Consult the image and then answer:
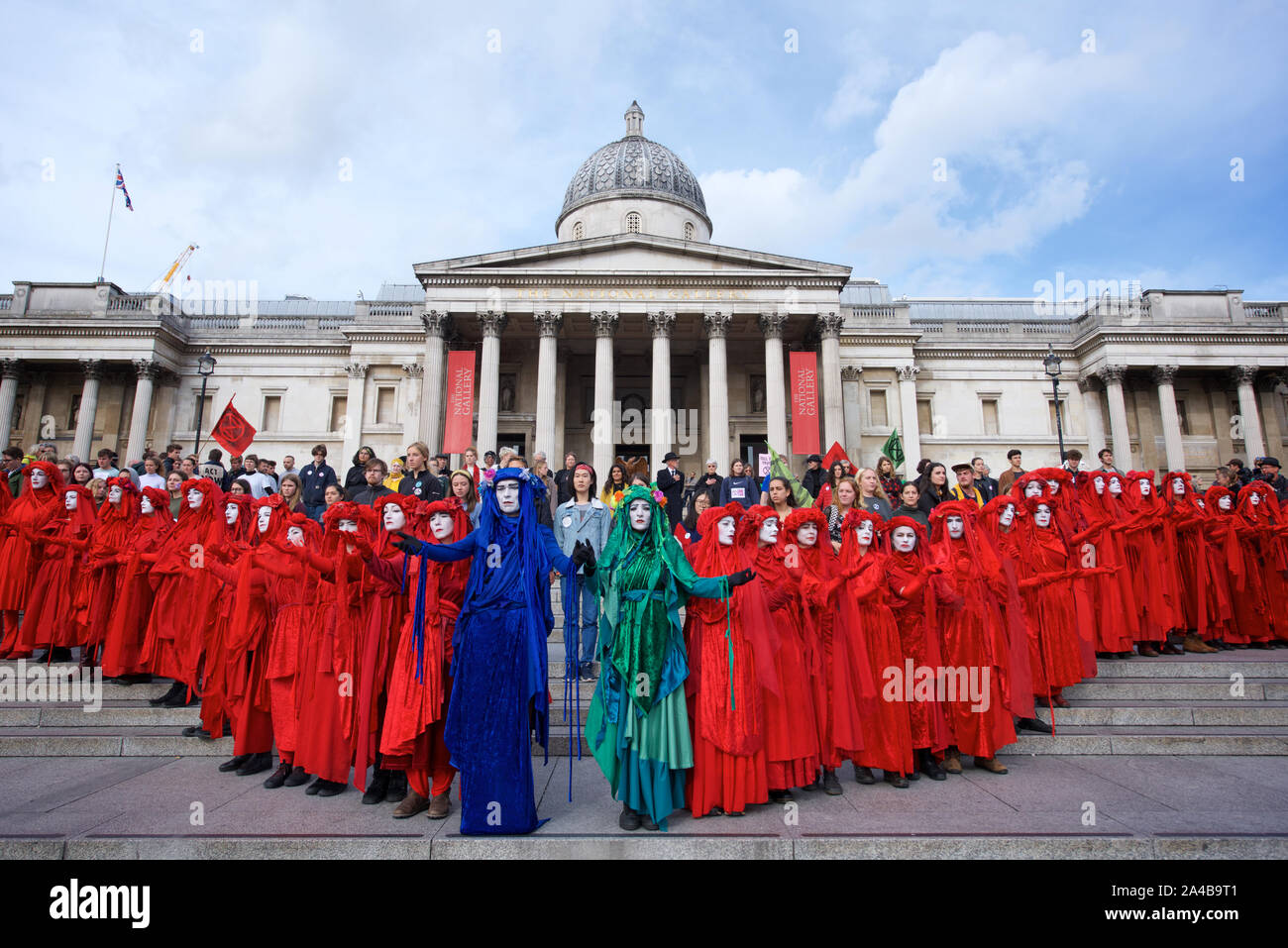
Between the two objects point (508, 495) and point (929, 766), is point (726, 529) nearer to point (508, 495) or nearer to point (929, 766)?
point (508, 495)

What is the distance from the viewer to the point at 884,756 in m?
4.54

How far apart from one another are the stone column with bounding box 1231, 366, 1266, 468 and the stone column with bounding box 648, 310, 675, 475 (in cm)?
2659

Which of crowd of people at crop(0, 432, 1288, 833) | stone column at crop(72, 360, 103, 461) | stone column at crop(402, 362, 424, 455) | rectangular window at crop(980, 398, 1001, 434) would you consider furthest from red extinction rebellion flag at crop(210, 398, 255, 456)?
rectangular window at crop(980, 398, 1001, 434)

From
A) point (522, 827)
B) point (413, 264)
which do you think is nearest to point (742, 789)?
point (522, 827)

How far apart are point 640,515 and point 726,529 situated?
70 centimetres

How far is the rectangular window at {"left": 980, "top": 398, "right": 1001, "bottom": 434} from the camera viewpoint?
3064cm

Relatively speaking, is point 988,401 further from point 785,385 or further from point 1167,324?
point 785,385

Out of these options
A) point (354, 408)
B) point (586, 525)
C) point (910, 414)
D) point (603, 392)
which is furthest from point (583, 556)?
point (910, 414)

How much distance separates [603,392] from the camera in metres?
24.1

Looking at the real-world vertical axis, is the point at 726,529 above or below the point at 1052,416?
below

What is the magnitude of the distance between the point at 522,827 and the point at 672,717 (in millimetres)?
1050

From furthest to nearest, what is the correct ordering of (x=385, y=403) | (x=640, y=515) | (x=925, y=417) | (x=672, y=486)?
1. (x=925, y=417)
2. (x=385, y=403)
3. (x=672, y=486)
4. (x=640, y=515)

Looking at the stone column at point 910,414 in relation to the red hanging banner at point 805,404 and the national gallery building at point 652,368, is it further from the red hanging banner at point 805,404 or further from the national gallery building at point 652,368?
the red hanging banner at point 805,404

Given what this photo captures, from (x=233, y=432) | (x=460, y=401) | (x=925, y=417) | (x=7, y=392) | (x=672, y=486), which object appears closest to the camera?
(x=672, y=486)
